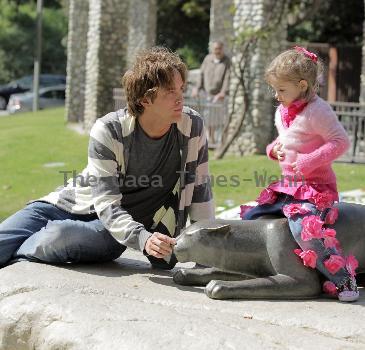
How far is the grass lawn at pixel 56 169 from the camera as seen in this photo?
36.4 feet

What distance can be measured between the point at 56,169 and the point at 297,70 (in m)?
10.1

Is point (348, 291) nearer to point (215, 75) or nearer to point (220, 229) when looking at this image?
point (220, 229)

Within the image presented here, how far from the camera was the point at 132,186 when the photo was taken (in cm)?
491

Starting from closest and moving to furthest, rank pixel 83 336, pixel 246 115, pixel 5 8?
pixel 83 336, pixel 246 115, pixel 5 8

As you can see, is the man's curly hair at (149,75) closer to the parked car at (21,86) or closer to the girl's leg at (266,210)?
the girl's leg at (266,210)

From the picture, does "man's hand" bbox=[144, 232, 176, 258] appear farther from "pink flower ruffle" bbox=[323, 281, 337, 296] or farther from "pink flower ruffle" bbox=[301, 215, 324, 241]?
"pink flower ruffle" bbox=[323, 281, 337, 296]

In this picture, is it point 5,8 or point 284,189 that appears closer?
point 284,189

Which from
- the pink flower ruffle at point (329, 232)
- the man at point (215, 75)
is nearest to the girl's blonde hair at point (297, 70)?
the pink flower ruffle at point (329, 232)

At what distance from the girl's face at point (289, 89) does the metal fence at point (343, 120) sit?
9356 millimetres

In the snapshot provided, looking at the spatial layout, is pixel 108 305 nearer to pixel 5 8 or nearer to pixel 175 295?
pixel 175 295

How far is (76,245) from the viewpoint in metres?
4.81

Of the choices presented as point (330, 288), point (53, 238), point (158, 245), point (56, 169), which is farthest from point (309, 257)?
point (56, 169)

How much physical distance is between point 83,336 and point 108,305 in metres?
0.33

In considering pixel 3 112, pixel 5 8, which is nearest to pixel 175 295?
pixel 3 112
